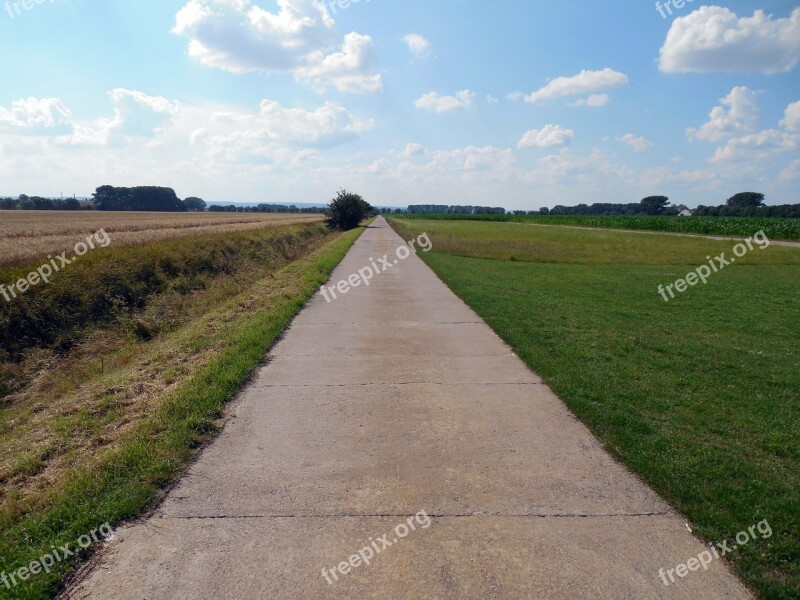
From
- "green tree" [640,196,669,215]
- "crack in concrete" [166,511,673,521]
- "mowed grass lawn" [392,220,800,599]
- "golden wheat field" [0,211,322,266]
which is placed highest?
"green tree" [640,196,669,215]

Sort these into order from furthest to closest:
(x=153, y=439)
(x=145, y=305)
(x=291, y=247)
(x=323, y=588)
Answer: (x=291, y=247) → (x=145, y=305) → (x=153, y=439) → (x=323, y=588)

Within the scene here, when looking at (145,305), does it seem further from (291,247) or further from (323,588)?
(291,247)

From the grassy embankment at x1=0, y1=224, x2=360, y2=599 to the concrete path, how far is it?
323mm

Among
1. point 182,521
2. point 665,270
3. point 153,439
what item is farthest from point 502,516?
point 665,270

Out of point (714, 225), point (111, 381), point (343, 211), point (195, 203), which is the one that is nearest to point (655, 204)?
point (714, 225)

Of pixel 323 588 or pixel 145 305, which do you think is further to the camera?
pixel 145 305

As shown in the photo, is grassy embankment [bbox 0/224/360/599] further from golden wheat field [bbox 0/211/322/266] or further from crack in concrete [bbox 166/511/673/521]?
golden wheat field [bbox 0/211/322/266]

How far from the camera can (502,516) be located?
3.07m

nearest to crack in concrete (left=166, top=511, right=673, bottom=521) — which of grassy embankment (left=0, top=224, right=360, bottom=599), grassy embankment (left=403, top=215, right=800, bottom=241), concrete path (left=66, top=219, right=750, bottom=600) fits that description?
concrete path (left=66, top=219, right=750, bottom=600)

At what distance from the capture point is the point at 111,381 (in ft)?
20.9

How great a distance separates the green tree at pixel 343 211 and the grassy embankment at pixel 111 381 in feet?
117

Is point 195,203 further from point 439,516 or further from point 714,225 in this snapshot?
point 439,516

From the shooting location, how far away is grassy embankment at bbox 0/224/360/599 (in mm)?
3168

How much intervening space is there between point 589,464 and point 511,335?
4.22m
